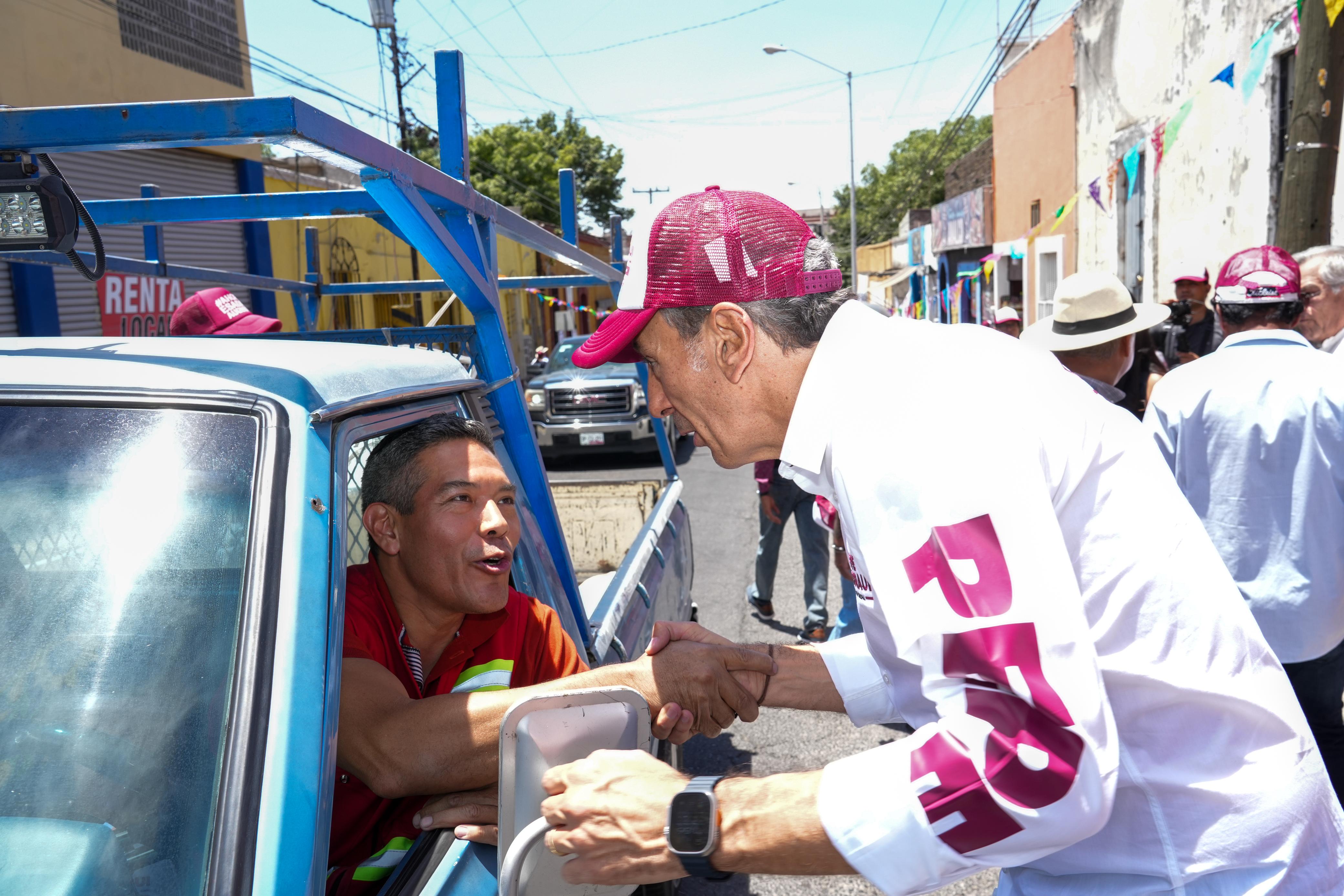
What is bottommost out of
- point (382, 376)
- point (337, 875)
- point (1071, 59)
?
point (337, 875)

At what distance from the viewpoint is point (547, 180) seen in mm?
37062

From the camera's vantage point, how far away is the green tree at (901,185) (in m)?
62.0

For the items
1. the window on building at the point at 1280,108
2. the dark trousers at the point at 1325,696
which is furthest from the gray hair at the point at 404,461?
the window on building at the point at 1280,108

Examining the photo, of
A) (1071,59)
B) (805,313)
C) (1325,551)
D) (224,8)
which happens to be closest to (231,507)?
(805,313)

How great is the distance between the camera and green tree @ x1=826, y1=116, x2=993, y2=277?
62031 mm

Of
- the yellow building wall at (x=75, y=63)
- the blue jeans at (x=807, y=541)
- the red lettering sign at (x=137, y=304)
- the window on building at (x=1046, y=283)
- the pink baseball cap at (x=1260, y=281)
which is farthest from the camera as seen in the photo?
the window on building at (x=1046, y=283)

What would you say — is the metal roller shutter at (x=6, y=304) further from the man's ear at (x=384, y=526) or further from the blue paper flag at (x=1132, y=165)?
the blue paper flag at (x=1132, y=165)

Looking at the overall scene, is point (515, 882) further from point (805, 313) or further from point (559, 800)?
point (805, 313)

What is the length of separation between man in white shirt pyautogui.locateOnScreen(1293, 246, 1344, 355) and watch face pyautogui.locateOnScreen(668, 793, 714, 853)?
4.25 meters

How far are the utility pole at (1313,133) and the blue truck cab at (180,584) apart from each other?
4839mm

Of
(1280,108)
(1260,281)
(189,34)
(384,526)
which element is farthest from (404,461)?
(189,34)

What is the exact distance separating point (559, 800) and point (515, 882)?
0.11m

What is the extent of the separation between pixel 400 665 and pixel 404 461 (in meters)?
0.44

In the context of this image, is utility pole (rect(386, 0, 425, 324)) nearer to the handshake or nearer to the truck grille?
the truck grille
